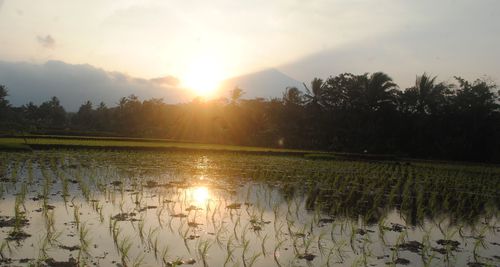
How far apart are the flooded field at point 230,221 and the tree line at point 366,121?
21.6 meters

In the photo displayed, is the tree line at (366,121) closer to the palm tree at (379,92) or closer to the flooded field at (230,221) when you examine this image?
the palm tree at (379,92)

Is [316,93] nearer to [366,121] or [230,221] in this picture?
[366,121]

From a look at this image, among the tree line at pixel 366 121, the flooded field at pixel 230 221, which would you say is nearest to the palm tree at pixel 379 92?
the tree line at pixel 366 121

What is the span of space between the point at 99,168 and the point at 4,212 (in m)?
6.89

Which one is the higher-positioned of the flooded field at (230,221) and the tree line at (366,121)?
the tree line at (366,121)

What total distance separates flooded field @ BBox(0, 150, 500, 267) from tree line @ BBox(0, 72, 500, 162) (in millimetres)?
21618

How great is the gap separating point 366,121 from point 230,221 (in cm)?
3168

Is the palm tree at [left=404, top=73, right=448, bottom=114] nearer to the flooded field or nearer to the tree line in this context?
the tree line

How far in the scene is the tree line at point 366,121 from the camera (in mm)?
33781

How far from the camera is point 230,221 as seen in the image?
7.53 meters

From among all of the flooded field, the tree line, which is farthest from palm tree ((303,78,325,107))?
the flooded field

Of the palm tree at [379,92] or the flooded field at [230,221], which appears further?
the palm tree at [379,92]

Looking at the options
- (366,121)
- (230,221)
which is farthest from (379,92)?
(230,221)

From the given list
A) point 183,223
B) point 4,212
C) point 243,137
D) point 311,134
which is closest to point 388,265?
point 183,223
